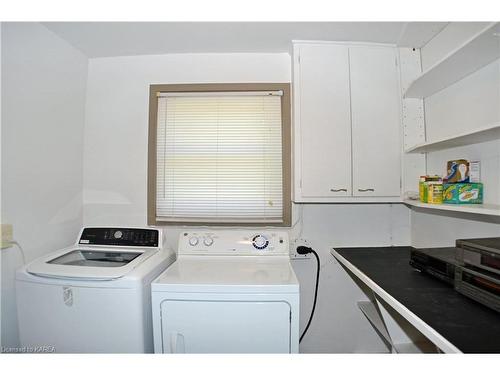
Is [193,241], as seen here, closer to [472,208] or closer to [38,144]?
[38,144]

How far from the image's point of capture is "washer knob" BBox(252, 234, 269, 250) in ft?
4.93

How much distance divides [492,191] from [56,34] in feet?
9.59

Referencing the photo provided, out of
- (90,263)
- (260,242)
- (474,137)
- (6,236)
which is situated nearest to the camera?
(474,137)

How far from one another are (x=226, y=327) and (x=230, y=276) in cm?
23

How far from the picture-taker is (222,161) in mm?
1767

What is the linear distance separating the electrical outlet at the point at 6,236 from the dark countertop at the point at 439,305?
6.71 feet

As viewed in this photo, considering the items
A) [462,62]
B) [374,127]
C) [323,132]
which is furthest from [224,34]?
[462,62]

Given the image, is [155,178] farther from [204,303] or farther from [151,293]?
[204,303]

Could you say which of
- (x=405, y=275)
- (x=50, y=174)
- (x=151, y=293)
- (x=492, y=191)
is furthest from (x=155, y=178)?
(x=492, y=191)

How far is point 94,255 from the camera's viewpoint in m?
1.49

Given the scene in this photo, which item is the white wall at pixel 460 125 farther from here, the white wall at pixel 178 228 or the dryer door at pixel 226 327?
the dryer door at pixel 226 327

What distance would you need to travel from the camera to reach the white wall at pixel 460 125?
1.16m

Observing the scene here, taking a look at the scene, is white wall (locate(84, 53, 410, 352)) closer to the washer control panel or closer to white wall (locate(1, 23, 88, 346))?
white wall (locate(1, 23, 88, 346))

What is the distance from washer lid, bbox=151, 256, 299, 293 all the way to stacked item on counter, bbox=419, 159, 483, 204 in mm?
955
